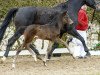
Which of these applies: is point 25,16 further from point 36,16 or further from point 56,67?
point 56,67

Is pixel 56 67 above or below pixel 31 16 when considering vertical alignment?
below

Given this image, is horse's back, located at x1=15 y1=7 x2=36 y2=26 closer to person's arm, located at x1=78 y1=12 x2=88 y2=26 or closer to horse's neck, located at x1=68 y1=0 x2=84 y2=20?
horse's neck, located at x1=68 y1=0 x2=84 y2=20

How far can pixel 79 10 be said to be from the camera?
43.1 feet

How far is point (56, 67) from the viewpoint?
11750mm

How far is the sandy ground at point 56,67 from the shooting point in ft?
35.4

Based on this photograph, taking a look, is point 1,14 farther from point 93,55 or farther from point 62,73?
point 62,73

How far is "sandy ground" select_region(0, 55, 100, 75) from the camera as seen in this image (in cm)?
1079

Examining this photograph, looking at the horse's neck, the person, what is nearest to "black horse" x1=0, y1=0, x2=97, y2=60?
the horse's neck

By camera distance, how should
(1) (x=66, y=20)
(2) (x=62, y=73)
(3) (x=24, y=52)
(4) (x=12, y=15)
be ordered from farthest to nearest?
(3) (x=24, y=52)
(4) (x=12, y=15)
(1) (x=66, y=20)
(2) (x=62, y=73)

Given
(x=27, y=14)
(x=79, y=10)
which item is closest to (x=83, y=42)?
(x=79, y=10)

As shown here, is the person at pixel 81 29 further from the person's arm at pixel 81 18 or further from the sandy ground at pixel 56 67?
the sandy ground at pixel 56 67

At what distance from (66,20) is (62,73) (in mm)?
1952

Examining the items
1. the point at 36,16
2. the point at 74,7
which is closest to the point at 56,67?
the point at 36,16

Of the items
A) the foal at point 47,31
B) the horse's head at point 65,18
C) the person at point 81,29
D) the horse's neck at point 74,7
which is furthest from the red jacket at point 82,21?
the foal at point 47,31
